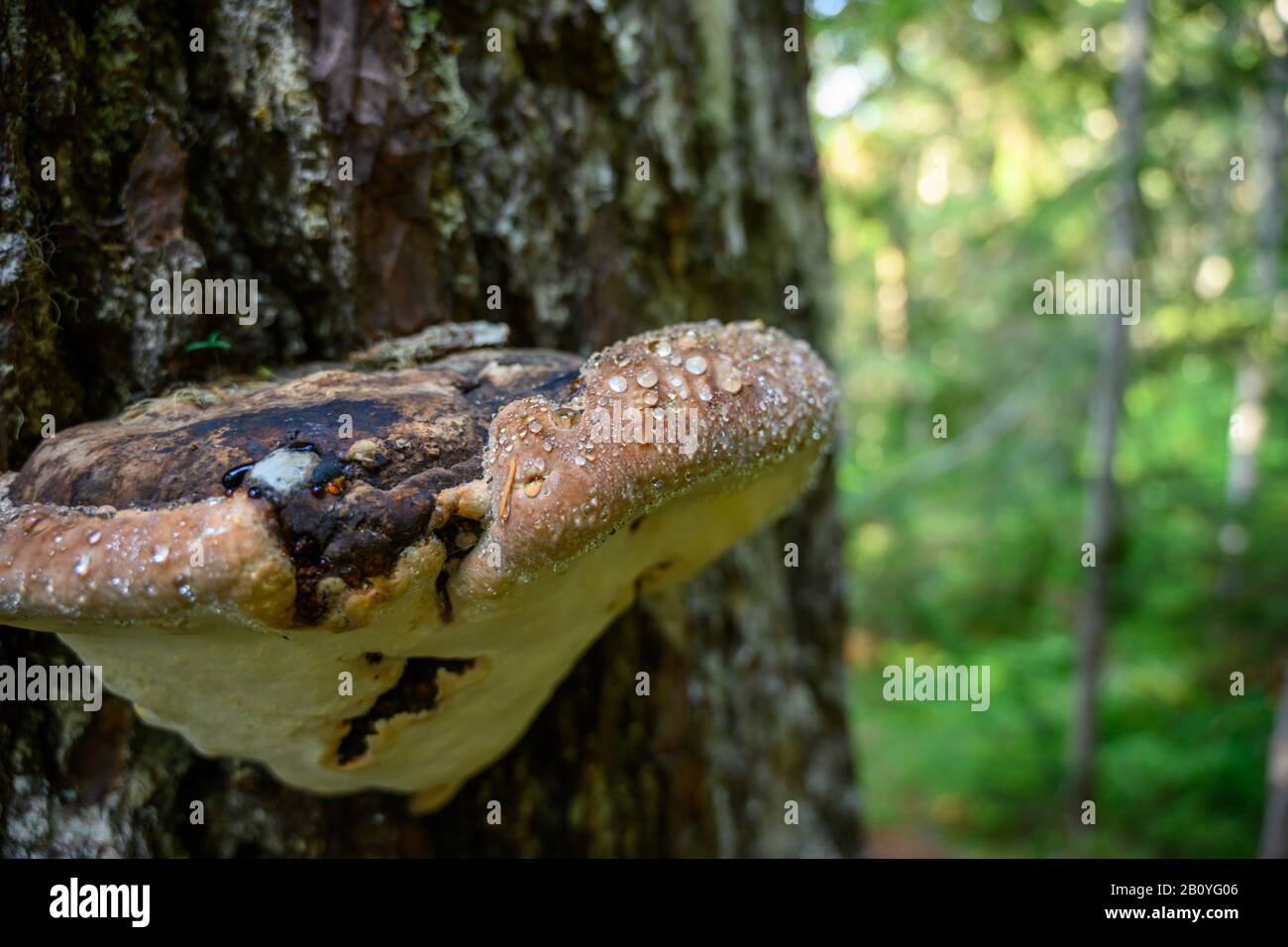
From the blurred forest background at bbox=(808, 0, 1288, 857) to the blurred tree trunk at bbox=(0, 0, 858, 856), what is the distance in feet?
6.86

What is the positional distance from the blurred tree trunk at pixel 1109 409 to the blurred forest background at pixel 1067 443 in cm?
3

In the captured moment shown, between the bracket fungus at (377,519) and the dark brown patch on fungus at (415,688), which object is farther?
the dark brown patch on fungus at (415,688)

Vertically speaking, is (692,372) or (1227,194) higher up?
(1227,194)

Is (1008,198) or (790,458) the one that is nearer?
(790,458)

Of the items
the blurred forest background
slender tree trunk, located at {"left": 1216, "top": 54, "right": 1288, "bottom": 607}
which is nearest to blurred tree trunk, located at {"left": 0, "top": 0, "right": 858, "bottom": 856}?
the blurred forest background

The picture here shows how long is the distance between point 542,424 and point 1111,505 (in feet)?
23.9

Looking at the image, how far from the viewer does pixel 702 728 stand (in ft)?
7.81

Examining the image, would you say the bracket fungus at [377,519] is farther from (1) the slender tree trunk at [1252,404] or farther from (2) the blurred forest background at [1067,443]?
(1) the slender tree trunk at [1252,404]

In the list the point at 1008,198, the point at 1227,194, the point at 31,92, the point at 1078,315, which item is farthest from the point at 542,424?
the point at 1227,194

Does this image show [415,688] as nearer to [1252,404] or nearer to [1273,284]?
[1273,284]

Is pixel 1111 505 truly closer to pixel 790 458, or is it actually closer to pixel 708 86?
pixel 708 86

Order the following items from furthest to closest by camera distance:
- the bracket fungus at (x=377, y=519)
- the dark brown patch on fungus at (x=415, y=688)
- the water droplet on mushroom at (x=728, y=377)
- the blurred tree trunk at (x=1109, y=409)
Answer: the blurred tree trunk at (x=1109, y=409), the dark brown patch on fungus at (x=415, y=688), the water droplet on mushroom at (x=728, y=377), the bracket fungus at (x=377, y=519)

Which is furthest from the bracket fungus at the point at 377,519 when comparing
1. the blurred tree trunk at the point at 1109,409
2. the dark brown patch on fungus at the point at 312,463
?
the blurred tree trunk at the point at 1109,409

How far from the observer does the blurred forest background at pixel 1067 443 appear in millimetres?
6328
